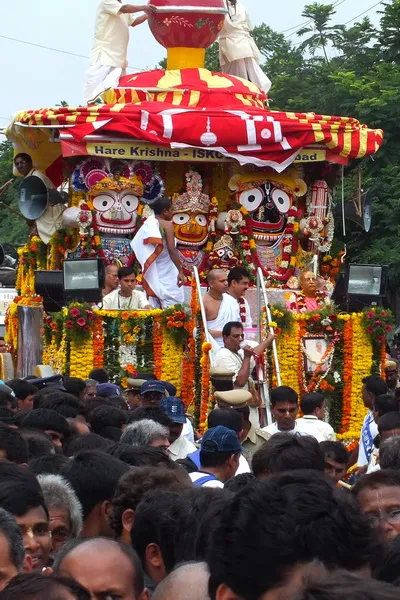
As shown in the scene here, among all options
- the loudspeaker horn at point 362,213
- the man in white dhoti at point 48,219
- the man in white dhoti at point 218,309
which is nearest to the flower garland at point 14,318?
the man in white dhoti at point 48,219

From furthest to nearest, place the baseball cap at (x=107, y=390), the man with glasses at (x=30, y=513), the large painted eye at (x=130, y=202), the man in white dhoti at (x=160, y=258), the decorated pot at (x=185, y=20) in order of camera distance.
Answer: the decorated pot at (x=185, y=20), the large painted eye at (x=130, y=202), the man in white dhoti at (x=160, y=258), the baseball cap at (x=107, y=390), the man with glasses at (x=30, y=513)

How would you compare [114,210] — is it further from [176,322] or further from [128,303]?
[176,322]

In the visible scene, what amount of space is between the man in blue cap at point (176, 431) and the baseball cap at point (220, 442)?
200 centimetres

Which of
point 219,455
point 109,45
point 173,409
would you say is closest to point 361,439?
point 173,409

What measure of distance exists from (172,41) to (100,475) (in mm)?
15148

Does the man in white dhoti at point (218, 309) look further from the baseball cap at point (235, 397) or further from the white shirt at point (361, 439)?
the white shirt at point (361, 439)

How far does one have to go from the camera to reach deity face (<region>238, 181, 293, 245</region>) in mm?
Answer: 20359

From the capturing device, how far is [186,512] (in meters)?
5.54

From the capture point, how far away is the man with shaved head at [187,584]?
171 inches

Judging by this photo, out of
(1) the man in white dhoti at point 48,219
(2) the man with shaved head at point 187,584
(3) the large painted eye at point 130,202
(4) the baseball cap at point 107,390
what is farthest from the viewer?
(1) the man in white dhoti at point 48,219

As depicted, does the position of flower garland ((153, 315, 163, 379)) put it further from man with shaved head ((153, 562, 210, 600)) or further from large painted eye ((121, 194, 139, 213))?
man with shaved head ((153, 562, 210, 600))

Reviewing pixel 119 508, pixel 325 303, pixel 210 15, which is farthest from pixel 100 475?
pixel 210 15

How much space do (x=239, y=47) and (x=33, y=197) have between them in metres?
3.96

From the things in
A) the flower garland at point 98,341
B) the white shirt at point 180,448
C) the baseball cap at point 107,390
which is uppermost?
the flower garland at point 98,341
